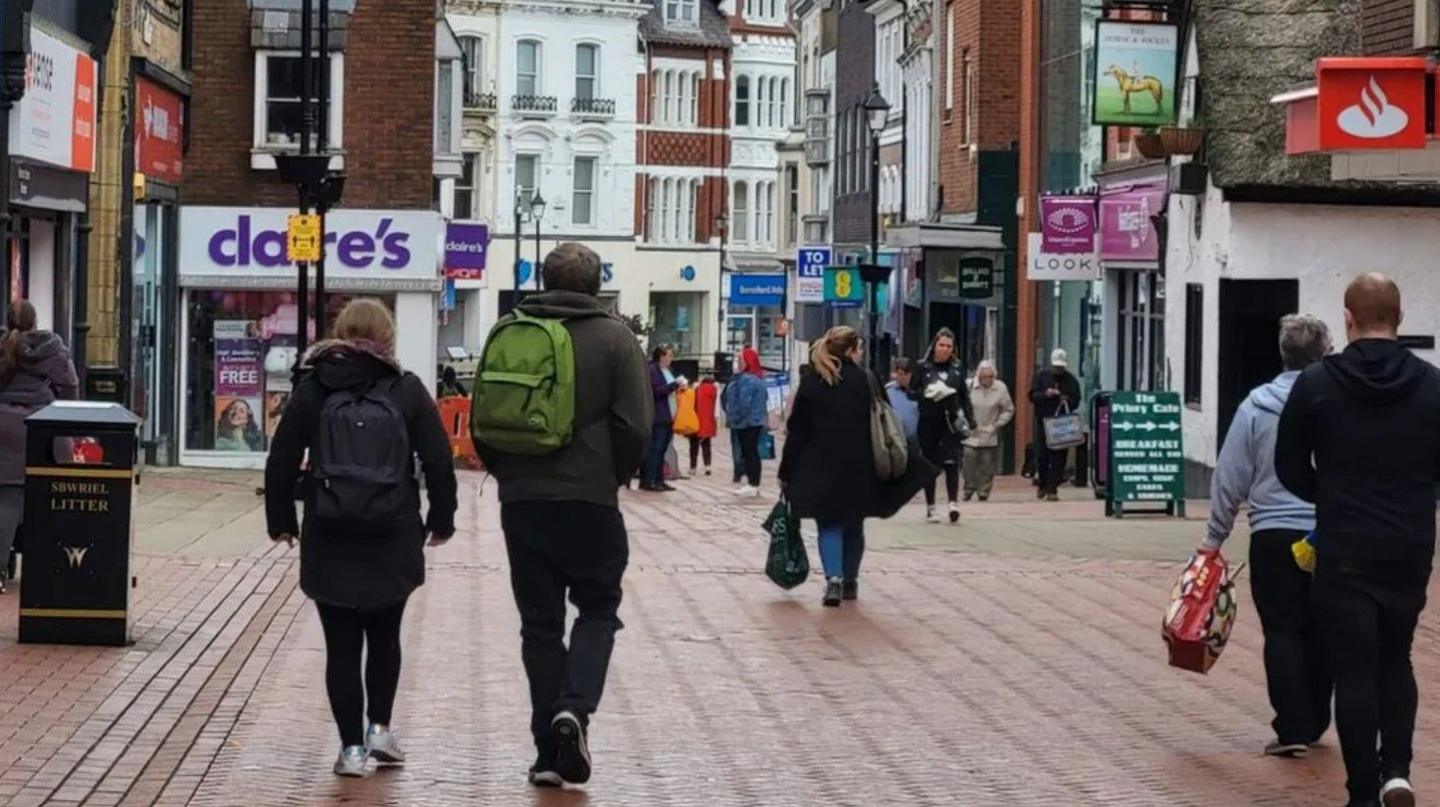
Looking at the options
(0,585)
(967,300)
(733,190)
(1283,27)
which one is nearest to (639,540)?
(0,585)

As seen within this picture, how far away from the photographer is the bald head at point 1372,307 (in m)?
9.24

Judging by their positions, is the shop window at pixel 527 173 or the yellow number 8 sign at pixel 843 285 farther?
the shop window at pixel 527 173

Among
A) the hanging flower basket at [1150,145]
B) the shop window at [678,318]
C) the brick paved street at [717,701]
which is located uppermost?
the hanging flower basket at [1150,145]

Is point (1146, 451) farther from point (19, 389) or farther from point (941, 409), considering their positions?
point (19, 389)

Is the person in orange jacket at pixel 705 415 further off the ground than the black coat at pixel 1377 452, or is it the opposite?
the black coat at pixel 1377 452

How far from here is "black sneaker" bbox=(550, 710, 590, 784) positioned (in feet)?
31.1

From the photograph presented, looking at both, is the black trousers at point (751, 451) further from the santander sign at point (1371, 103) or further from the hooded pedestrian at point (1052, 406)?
the santander sign at point (1371, 103)

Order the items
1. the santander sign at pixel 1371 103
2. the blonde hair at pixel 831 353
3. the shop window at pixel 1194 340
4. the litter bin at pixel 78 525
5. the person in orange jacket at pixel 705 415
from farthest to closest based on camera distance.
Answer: the person in orange jacket at pixel 705 415 < the shop window at pixel 1194 340 < the santander sign at pixel 1371 103 < the blonde hair at pixel 831 353 < the litter bin at pixel 78 525

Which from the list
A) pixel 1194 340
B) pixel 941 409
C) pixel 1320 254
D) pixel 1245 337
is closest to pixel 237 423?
pixel 1194 340

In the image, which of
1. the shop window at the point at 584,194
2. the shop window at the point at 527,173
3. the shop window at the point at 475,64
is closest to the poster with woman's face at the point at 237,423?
the shop window at the point at 475,64

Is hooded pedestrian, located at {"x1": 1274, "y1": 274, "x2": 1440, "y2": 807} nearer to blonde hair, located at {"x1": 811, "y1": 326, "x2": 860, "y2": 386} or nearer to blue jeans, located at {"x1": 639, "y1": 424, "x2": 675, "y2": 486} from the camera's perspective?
blonde hair, located at {"x1": 811, "y1": 326, "x2": 860, "y2": 386}

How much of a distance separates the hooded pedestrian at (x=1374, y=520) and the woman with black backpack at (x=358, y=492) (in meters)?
3.06

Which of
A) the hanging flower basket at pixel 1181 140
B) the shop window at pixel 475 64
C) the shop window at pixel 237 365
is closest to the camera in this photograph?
the hanging flower basket at pixel 1181 140

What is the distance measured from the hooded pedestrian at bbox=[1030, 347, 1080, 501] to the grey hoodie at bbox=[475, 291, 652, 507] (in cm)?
2231
